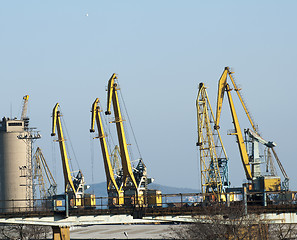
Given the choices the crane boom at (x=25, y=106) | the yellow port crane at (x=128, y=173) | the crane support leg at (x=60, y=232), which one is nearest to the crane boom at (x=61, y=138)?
the yellow port crane at (x=128, y=173)

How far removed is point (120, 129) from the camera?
372ft

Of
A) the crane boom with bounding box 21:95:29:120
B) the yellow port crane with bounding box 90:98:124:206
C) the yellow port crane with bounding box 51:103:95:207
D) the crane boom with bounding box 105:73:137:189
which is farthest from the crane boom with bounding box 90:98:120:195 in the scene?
the crane boom with bounding box 21:95:29:120

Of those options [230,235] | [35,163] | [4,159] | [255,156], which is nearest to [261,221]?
[230,235]

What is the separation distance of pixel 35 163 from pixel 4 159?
13.8 metres

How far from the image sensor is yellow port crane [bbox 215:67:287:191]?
11050cm

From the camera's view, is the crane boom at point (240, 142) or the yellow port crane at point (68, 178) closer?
the crane boom at point (240, 142)

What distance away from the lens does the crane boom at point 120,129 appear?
110875 mm

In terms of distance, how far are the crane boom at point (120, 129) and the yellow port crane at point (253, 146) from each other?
19272 mm

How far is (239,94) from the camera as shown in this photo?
128375 millimetres

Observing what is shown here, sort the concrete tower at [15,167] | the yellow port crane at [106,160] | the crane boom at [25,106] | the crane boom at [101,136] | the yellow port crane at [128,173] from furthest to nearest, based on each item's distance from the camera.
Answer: the crane boom at [25,106] < the concrete tower at [15,167] < the crane boom at [101,136] < the yellow port crane at [106,160] < the yellow port crane at [128,173]

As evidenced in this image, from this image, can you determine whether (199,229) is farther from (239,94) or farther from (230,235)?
(239,94)

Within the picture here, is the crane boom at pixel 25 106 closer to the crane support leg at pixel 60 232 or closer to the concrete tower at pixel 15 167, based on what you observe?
the concrete tower at pixel 15 167

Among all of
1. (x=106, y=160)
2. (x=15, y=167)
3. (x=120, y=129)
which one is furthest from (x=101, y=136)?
(x=15, y=167)

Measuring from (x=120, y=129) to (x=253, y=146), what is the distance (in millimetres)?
23152
